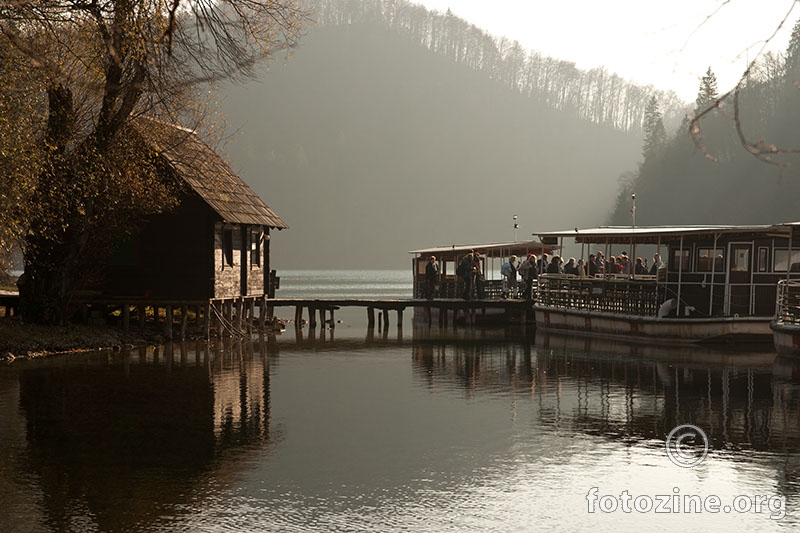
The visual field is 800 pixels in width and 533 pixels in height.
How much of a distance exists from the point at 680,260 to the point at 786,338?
6185 mm

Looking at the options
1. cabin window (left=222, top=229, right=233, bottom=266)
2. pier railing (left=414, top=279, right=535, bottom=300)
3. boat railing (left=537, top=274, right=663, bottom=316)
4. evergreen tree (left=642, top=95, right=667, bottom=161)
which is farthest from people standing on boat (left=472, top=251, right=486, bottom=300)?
evergreen tree (left=642, top=95, right=667, bottom=161)

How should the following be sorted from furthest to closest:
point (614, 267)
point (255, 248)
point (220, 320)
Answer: point (614, 267), point (255, 248), point (220, 320)

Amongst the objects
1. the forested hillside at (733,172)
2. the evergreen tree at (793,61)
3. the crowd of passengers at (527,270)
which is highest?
the evergreen tree at (793,61)

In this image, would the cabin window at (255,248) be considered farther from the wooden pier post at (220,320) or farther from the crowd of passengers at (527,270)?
the crowd of passengers at (527,270)

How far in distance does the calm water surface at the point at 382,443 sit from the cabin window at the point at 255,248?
11088 millimetres

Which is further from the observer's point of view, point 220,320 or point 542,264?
point 542,264

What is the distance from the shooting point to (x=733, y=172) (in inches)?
4158

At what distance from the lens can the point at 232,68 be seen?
24859 mm

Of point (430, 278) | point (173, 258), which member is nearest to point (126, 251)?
point (173, 258)

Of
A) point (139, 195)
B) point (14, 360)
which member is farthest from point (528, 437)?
point (139, 195)

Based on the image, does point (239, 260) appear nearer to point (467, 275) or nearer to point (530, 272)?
point (467, 275)

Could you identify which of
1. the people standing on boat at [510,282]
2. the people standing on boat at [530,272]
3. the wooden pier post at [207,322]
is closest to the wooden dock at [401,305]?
the people standing on boat at [530,272]

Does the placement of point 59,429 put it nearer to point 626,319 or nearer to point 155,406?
point 155,406

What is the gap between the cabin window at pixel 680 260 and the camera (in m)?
32.9
